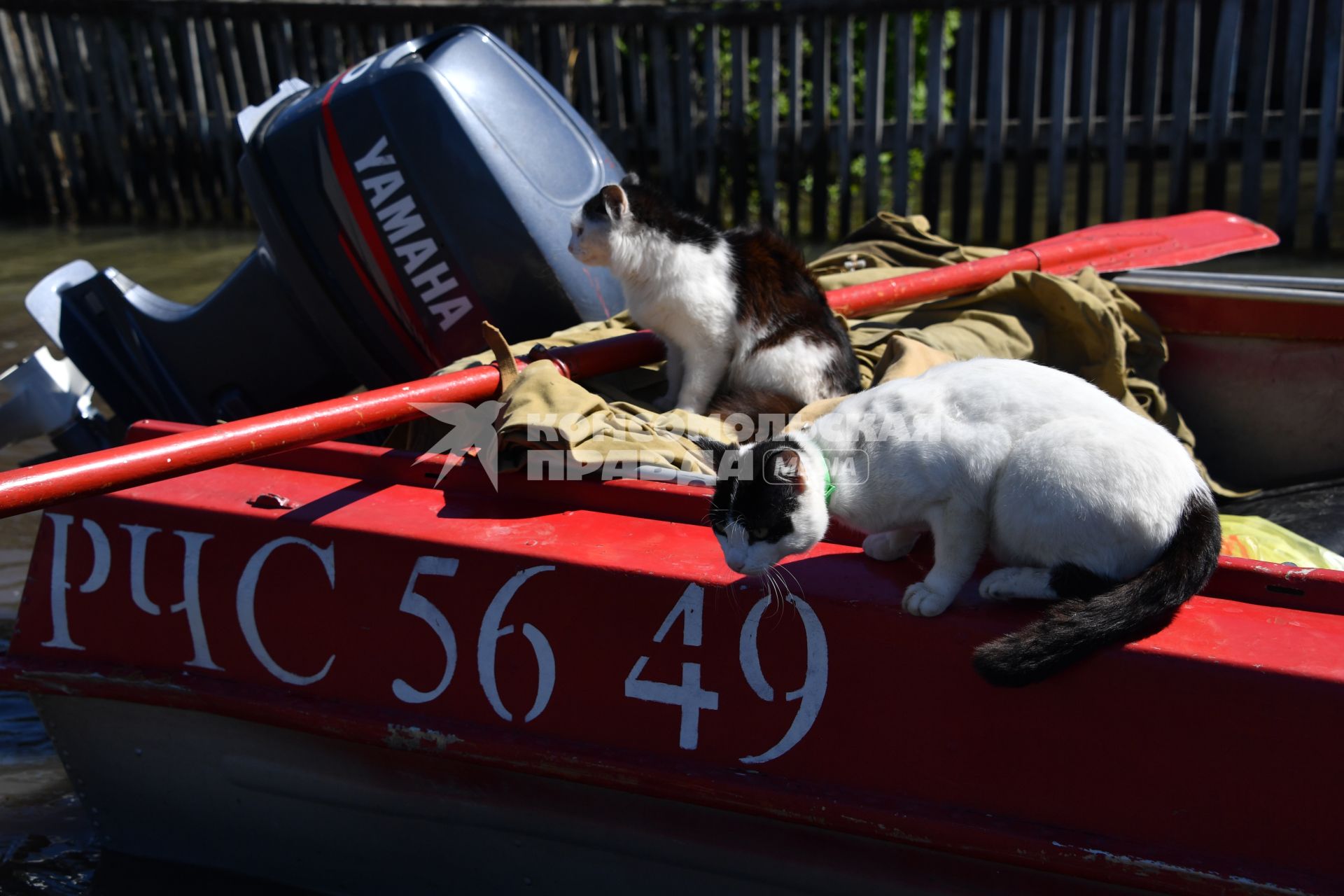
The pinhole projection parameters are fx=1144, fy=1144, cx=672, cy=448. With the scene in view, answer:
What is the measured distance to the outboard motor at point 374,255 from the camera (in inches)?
115

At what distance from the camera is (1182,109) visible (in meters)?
6.68

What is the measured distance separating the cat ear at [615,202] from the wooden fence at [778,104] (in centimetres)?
466

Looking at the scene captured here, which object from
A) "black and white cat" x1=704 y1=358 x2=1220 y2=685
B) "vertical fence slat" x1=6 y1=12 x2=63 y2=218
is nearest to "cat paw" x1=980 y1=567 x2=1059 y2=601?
"black and white cat" x1=704 y1=358 x2=1220 y2=685

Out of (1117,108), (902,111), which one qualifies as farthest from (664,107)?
(1117,108)

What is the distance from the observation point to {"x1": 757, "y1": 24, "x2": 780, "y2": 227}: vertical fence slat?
703 centimetres

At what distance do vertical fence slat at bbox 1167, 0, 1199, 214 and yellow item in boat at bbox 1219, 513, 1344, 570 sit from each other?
457cm

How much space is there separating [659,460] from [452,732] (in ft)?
2.05

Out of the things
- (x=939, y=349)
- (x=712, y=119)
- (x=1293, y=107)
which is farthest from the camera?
(x=712, y=119)

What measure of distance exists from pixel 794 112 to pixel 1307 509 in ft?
16.2

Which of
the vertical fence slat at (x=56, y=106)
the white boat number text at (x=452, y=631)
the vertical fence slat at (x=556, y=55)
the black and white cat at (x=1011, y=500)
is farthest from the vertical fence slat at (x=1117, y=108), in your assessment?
the vertical fence slat at (x=56, y=106)

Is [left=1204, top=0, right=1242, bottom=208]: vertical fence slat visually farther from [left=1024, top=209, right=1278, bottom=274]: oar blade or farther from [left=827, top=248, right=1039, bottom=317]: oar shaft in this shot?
[left=827, top=248, right=1039, bottom=317]: oar shaft

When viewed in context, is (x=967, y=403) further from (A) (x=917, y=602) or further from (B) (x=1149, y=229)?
(B) (x=1149, y=229)

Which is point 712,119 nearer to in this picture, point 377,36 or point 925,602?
point 377,36

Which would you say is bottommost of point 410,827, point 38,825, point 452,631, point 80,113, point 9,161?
point 38,825
